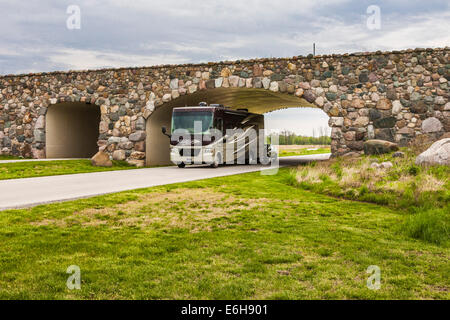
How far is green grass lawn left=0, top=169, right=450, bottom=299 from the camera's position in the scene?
4469mm

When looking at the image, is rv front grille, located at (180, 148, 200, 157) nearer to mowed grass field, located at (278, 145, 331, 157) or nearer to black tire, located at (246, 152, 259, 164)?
black tire, located at (246, 152, 259, 164)

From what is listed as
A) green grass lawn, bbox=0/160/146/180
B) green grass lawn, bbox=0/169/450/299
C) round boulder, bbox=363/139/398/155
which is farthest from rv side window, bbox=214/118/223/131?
green grass lawn, bbox=0/169/450/299

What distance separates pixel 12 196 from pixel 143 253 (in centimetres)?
563

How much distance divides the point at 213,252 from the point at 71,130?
83.9 ft

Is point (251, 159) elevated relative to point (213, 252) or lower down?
lower down

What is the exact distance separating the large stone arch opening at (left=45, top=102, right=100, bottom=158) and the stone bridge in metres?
0.07

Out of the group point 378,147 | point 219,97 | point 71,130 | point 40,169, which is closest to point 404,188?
point 378,147

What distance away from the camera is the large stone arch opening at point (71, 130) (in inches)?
1059

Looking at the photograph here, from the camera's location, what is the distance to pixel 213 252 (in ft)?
19.0

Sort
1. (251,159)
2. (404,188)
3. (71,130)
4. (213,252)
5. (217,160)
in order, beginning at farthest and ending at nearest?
(71,130) < (251,159) < (217,160) < (404,188) < (213,252)

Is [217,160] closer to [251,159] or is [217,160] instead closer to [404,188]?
[251,159]

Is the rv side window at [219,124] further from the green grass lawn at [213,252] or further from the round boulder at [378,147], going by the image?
the green grass lawn at [213,252]
